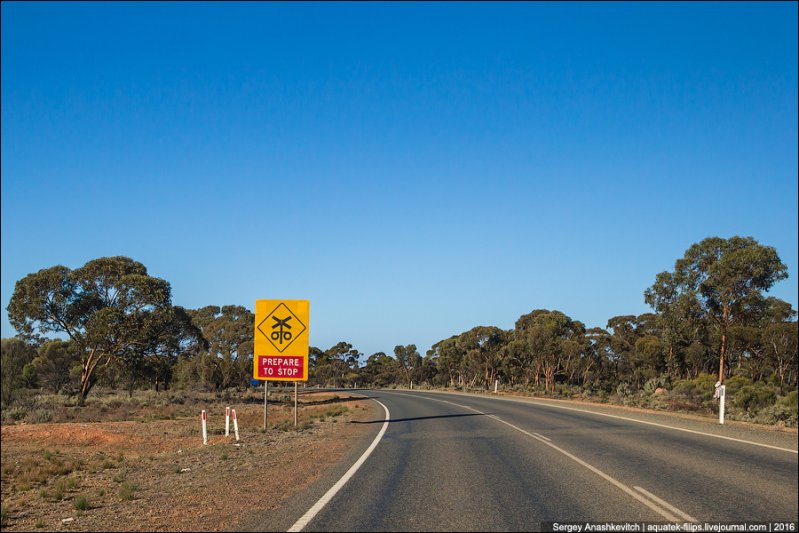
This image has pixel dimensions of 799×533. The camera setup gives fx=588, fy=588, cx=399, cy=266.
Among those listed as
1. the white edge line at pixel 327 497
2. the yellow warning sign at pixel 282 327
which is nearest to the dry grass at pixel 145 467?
the white edge line at pixel 327 497

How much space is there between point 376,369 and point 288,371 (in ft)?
357

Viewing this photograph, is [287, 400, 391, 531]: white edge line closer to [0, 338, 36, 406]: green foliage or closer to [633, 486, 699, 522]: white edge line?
[633, 486, 699, 522]: white edge line

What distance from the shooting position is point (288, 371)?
21750mm

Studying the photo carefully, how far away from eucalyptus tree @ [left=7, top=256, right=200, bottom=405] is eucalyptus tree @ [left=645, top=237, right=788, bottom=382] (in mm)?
38183

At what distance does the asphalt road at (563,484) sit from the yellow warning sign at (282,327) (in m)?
7.93

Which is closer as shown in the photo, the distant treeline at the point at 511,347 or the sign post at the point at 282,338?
the distant treeline at the point at 511,347

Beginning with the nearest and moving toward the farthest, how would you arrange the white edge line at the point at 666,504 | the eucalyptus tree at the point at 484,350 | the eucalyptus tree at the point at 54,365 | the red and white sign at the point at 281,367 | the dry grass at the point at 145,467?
1. the white edge line at the point at 666,504
2. the dry grass at the point at 145,467
3. the red and white sign at the point at 281,367
4. the eucalyptus tree at the point at 54,365
5. the eucalyptus tree at the point at 484,350

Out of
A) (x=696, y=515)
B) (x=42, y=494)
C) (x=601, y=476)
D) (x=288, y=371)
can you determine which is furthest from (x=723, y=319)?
(x=288, y=371)

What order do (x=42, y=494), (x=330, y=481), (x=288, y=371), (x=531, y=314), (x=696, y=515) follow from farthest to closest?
(x=531, y=314) → (x=288, y=371) → (x=42, y=494) → (x=330, y=481) → (x=696, y=515)

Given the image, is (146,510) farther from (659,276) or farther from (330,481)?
(659,276)

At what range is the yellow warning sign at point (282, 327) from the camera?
855 inches

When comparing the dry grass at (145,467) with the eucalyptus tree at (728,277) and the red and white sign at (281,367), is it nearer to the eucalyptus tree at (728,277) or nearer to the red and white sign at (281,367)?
the red and white sign at (281,367)

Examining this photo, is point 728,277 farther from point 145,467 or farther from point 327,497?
point 145,467

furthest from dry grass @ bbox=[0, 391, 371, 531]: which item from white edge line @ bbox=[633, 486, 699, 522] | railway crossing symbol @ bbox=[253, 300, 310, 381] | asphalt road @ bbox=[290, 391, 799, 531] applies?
white edge line @ bbox=[633, 486, 699, 522]
